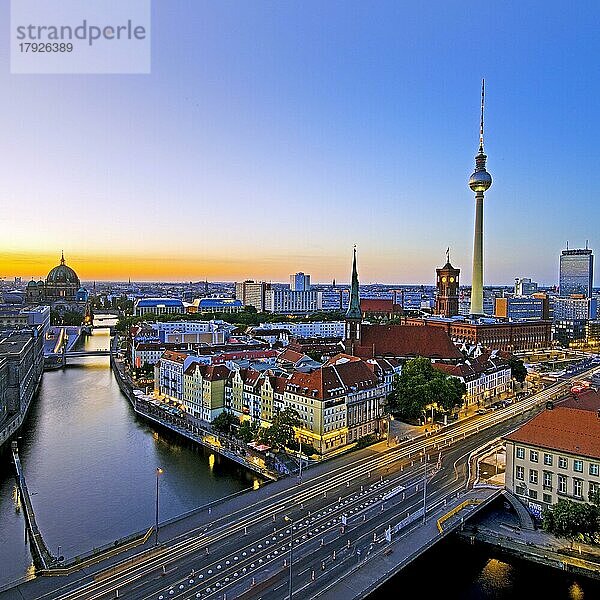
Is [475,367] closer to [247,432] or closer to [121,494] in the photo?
[247,432]

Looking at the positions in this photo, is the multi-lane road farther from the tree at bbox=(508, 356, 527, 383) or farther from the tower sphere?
the tower sphere

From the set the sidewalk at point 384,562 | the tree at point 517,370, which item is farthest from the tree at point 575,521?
the tree at point 517,370

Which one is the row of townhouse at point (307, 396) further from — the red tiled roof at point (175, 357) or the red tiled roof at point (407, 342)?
the red tiled roof at point (407, 342)

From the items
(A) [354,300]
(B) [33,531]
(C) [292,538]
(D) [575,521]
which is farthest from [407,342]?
(B) [33,531]

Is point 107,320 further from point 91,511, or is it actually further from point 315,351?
point 91,511

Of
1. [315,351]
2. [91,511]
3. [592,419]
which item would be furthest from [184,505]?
[315,351]
